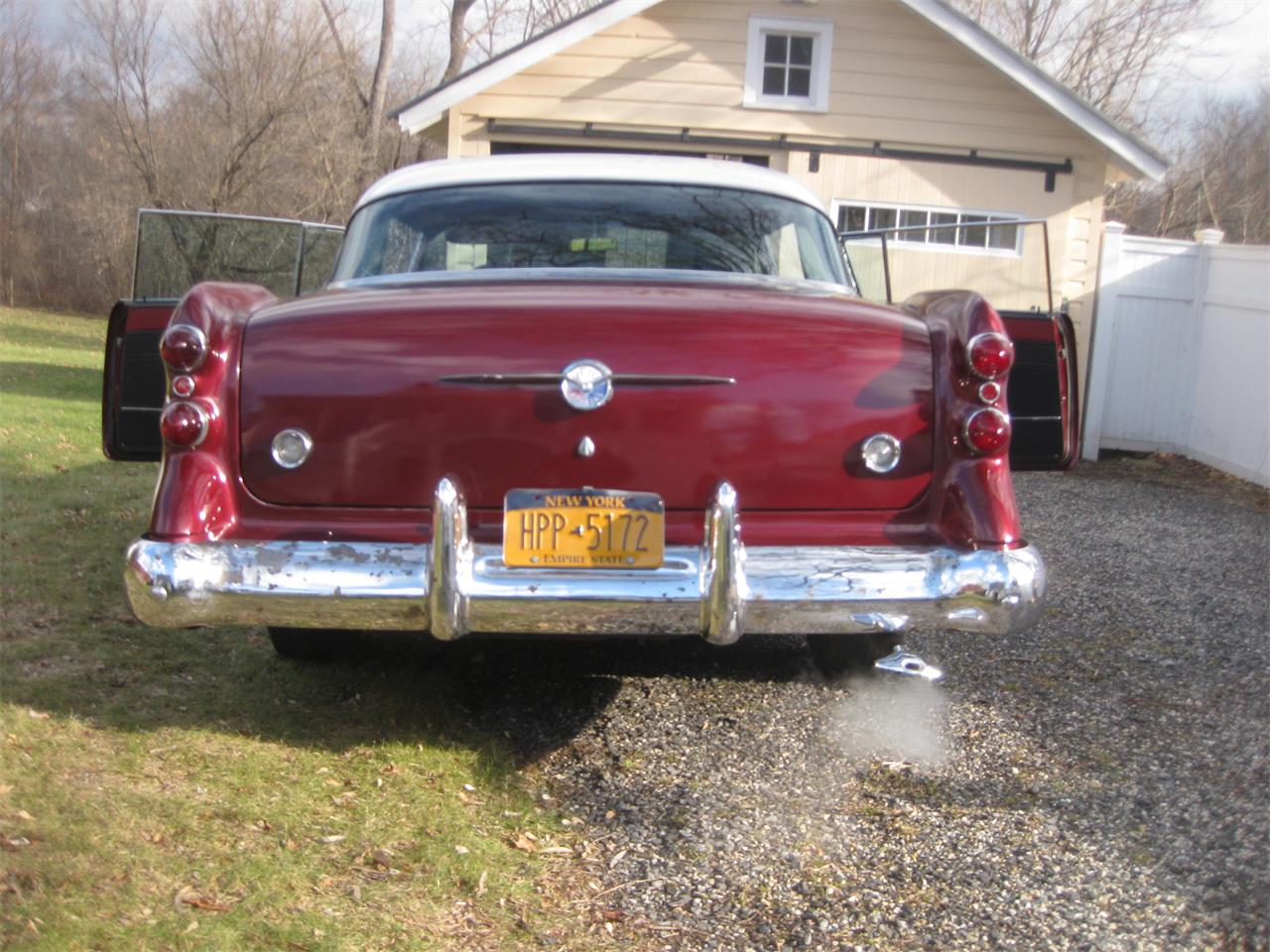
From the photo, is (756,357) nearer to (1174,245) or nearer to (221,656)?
(221,656)

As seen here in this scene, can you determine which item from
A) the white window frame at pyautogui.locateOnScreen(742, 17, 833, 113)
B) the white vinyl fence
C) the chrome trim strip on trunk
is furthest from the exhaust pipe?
the white window frame at pyautogui.locateOnScreen(742, 17, 833, 113)

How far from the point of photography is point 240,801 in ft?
11.1

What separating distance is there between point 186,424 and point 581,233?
1616mm

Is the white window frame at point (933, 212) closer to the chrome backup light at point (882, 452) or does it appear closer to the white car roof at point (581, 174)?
the white car roof at point (581, 174)

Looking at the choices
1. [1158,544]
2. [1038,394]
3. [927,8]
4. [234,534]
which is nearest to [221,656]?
[234,534]

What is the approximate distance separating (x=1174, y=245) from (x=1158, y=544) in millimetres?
4908

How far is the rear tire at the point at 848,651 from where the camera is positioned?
14.7 feet

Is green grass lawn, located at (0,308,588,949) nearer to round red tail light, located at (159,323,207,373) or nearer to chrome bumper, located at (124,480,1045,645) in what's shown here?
chrome bumper, located at (124,480,1045,645)

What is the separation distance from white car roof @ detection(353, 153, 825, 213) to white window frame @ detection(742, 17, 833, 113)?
6973mm

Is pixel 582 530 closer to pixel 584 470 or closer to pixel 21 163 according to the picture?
pixel 584 470

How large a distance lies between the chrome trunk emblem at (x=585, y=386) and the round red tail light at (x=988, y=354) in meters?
0.99

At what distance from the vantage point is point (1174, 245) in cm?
1170

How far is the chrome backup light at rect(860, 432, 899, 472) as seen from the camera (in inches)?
136

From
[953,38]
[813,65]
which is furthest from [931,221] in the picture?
[813,65]
